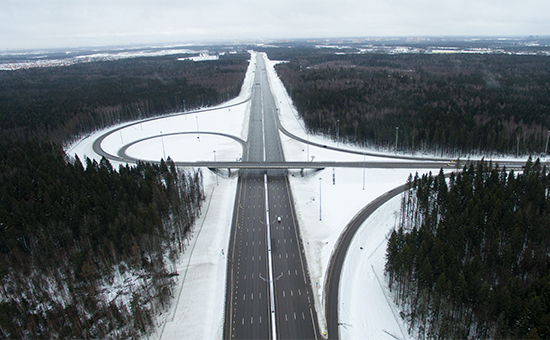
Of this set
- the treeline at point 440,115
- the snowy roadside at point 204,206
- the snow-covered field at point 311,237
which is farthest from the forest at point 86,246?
the treeline at point 440,115

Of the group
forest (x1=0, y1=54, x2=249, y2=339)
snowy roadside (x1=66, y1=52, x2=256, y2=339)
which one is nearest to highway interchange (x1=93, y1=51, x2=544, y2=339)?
snowy roadside (x1=66, y1=52, x2=256, y2=339)

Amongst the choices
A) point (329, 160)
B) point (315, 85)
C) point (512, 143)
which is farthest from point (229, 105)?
point (512, 143)

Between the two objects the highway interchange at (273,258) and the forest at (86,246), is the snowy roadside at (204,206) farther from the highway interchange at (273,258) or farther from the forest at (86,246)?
the forest at (86,246)

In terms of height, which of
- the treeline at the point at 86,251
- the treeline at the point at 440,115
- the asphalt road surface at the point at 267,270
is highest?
the treeline at the point at 440,115

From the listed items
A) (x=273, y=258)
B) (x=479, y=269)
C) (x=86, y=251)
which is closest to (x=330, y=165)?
(x=273, y=258)

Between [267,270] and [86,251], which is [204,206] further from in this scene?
[86,251]

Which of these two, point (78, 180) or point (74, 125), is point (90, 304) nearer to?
point (78, 180)
